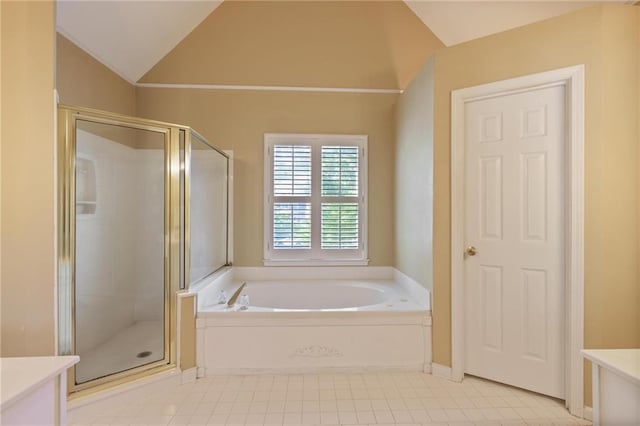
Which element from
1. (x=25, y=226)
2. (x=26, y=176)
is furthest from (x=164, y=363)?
(x=26, y=176)

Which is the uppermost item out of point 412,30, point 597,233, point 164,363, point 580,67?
point 412,30

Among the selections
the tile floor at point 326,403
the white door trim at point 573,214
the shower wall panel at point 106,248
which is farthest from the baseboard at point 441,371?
the shower wall panel at point 106,248

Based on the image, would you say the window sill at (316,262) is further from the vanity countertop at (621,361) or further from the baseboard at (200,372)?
the vanity countertop at (621,361)

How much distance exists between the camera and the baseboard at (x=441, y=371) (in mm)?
2250

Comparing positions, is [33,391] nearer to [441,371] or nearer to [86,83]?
[441,371]

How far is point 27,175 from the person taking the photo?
1.65 m

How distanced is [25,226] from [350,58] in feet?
9.78

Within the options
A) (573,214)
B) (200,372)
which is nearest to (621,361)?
(573,214)

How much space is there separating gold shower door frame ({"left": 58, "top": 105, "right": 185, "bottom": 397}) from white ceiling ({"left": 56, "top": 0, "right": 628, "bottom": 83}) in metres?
0.99

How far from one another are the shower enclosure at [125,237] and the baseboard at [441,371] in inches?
70.7

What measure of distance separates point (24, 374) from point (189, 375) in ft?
4.35

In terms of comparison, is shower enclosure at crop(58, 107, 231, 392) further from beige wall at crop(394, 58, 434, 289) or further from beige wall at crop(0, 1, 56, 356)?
beige wall at crop(394, 58, 434, 289)

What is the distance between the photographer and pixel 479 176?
219 cm

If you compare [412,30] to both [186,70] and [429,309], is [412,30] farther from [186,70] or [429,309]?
[429,309]
